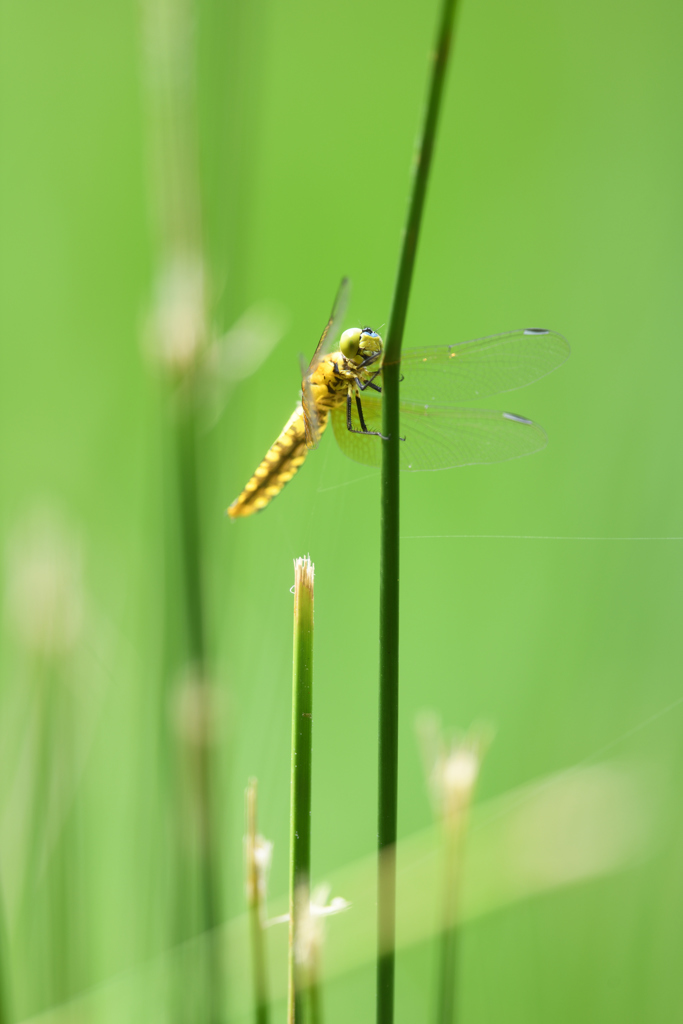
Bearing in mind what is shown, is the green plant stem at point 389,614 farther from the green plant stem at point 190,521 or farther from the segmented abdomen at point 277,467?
the segmented abdomen at point 277,467

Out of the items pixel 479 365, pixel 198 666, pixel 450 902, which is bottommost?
pixel 450 902

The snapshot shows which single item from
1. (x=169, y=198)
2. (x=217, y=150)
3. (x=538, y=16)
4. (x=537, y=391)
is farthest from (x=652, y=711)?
(x=538, y=16)

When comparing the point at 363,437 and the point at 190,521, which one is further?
the point at 363,437

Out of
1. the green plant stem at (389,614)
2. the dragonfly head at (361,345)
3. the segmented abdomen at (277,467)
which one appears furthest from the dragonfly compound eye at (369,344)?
the green plant stem at (389,614)

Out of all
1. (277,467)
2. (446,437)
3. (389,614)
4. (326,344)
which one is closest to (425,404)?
(446,437)

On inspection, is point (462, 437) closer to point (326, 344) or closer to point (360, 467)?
point (360, 467)

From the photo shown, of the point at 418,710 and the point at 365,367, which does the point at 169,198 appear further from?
the point at 418,710
